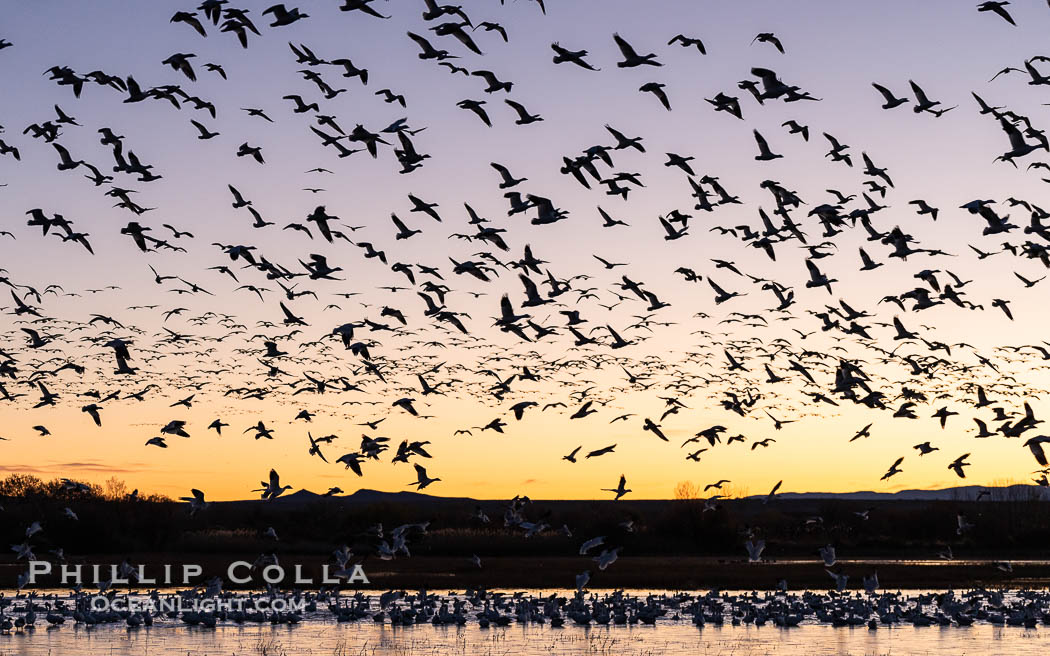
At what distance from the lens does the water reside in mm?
34156

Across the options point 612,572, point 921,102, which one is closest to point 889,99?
point 921,102

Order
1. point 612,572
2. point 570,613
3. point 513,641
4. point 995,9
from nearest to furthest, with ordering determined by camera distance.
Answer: point 995,9
point 513,641
point 570,613
point 612,572

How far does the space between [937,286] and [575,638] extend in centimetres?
1239

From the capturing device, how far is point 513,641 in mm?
36188

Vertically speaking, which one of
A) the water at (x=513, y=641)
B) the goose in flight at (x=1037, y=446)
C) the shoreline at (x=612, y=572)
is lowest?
the water at (x=513, y=641)

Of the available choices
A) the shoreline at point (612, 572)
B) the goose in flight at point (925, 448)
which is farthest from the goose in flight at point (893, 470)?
the shoreline at point (612, 572)

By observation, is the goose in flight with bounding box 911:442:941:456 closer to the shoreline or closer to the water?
the water

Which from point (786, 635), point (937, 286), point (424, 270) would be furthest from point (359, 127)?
point (786, 635)

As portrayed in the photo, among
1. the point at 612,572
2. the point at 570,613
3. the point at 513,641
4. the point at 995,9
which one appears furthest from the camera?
the point at 612,572

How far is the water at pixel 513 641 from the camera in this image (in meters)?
34.2

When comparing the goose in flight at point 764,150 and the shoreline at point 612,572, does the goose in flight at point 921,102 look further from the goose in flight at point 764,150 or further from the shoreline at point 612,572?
the shoreline at point 612,572

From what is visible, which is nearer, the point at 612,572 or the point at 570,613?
the point at 570,613

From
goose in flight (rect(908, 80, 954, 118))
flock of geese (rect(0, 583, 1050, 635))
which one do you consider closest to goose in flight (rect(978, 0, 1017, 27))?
goose in flight (rect(908, 80, 954, 118))

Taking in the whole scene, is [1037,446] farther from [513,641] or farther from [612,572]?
[612,572]
